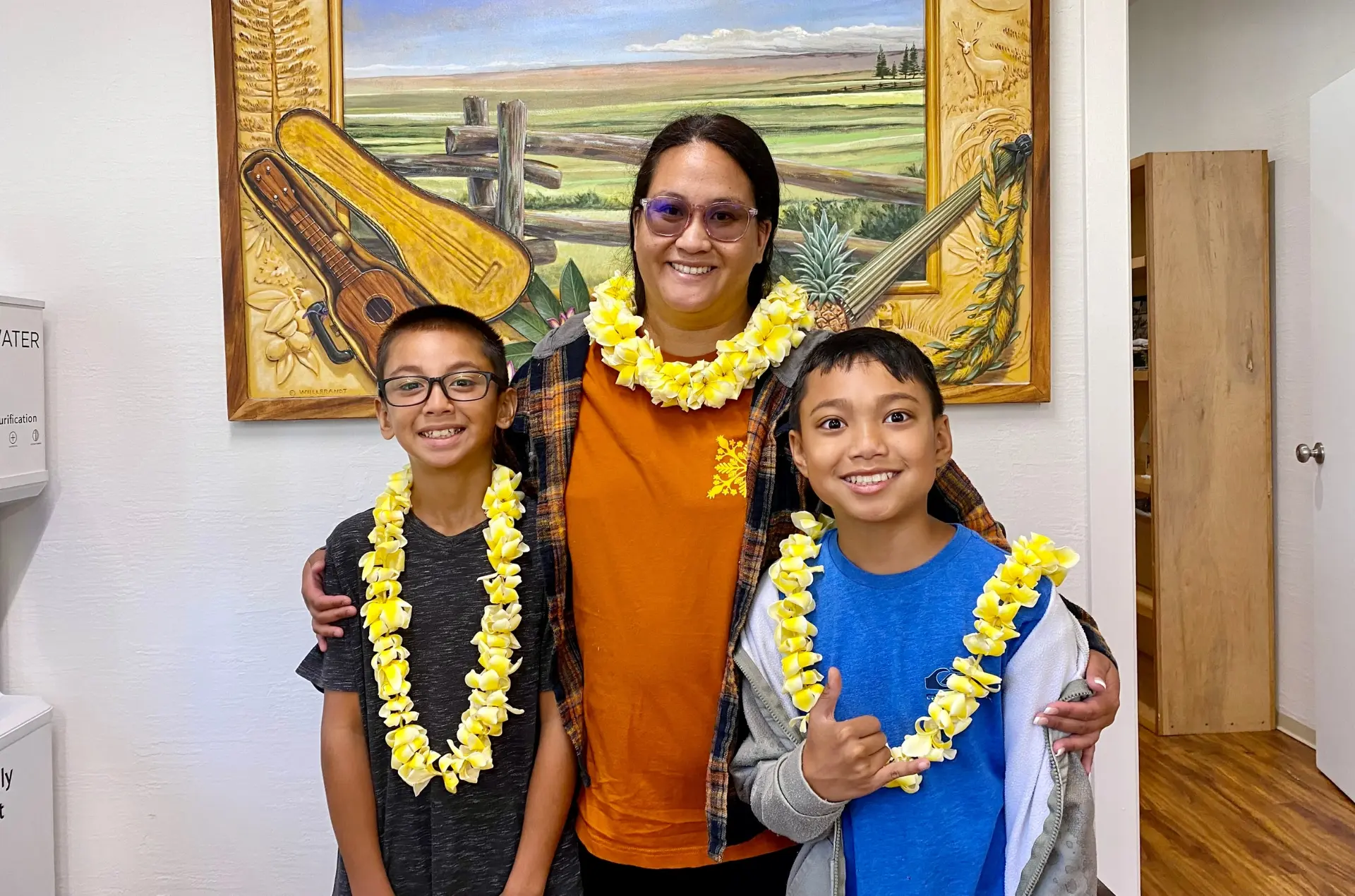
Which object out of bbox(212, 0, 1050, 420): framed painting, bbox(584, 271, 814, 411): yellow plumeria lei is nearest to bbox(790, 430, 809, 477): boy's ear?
bbox(584, 271, 814, 411): yellow plumeria lei

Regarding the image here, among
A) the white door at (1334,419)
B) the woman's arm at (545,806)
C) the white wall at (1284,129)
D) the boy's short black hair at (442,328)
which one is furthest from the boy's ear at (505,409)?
the white wall at (1284,129)

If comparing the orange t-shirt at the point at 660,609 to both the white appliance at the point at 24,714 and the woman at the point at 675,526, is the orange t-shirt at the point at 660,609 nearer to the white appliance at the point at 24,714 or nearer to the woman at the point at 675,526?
the woman at the point at 675,526

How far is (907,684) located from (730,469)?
374 mm

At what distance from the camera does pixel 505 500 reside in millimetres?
1275

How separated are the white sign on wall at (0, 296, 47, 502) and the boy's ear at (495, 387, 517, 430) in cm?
138

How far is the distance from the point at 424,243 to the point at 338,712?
3.86ft

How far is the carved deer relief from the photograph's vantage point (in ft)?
6.59

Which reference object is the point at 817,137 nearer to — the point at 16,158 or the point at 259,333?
the point at 259,333

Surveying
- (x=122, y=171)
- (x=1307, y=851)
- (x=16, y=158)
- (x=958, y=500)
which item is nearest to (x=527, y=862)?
(x=958, y=500)

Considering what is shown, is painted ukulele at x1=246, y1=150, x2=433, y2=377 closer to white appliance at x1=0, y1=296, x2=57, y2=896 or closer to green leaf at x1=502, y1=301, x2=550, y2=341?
green leaf at x1=502, y1=301, x2=550, y2=341

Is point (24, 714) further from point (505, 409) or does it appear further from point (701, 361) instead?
point (701, 361)

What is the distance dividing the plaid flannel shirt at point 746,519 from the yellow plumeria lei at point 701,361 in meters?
0.03

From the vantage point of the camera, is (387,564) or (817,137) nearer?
(387,564)

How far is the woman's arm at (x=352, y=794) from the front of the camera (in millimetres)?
1241
